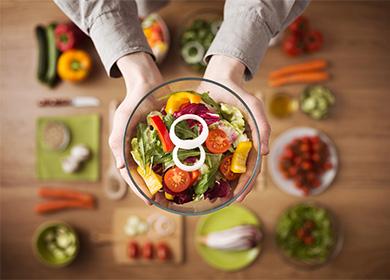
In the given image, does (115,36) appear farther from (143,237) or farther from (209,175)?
(143,237)

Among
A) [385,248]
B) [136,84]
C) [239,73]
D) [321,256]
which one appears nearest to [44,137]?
[136,84]

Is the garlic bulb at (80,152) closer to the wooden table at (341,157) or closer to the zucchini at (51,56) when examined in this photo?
the wooden table at (341,157)

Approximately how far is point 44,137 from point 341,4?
151cm

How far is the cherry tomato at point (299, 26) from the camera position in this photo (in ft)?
6.32

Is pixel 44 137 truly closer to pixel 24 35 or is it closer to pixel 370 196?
pixel 24 35

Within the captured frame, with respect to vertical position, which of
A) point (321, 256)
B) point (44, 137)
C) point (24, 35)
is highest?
point (24, 35)

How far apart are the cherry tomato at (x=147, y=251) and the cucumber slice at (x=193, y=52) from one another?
0.84 metres

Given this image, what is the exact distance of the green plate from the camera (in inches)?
75.9

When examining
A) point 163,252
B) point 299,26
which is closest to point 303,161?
point 299,26

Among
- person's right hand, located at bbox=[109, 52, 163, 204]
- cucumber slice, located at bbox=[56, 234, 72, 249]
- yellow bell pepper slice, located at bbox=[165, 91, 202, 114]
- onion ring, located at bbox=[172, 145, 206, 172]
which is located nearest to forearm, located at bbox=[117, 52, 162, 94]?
person's right hand, located at bbox=[109, 52, 163, 204]

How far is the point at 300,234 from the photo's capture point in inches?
74.5

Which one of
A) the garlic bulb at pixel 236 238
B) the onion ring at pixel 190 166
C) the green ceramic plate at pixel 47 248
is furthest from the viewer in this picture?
the green ceramic plate at pixel 47 248

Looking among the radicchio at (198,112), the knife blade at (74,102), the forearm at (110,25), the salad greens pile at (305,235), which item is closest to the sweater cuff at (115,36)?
the forearm at (110,25)

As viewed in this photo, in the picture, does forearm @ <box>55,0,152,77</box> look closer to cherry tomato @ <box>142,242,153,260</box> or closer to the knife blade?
the knife blade
